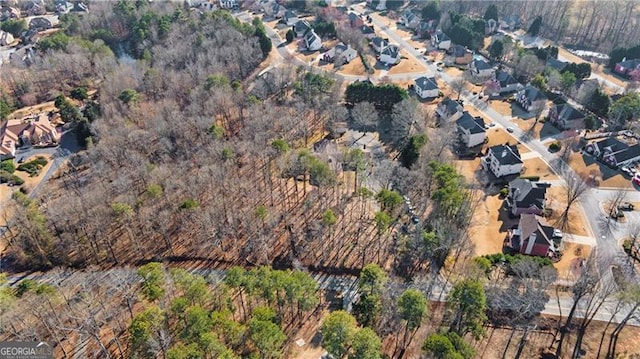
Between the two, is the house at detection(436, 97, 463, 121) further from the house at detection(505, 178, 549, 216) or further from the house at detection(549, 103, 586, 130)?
the house at detection(505, 178, 549, 216)

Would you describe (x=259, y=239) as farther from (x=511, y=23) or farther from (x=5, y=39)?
(x=5, y=39)

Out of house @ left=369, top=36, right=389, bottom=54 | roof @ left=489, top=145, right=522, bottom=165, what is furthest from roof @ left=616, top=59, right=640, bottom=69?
house @ left=369, top=36, right=389, bottom=54

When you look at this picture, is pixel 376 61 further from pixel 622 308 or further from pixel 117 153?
pixel 622 308

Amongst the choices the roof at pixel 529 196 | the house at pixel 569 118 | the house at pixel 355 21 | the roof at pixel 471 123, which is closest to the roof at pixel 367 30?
the house at pixel 355 21

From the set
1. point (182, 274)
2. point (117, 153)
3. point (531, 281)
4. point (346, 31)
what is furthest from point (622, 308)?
point (346, 31)

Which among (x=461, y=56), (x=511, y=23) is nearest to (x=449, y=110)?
(x=461, y=56)

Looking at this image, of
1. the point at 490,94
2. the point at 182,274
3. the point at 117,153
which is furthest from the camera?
the point at 490,94
